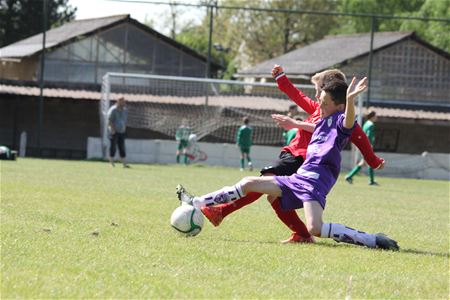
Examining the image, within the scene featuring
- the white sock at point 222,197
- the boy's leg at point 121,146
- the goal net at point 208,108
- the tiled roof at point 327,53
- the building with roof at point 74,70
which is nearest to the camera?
the white sock at point 222,197

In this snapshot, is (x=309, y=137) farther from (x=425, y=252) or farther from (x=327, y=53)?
(x=327, y=53)

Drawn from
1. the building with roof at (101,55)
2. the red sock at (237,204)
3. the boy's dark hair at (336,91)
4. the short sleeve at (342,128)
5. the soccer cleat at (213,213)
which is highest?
the building with roof at (101,55)

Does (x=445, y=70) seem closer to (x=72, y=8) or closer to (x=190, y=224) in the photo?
(x=72, y=8)

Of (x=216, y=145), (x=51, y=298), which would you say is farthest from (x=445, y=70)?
(x=51, y=298)

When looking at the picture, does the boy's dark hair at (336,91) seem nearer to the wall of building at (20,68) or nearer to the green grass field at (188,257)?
the green grass field at (188,257)

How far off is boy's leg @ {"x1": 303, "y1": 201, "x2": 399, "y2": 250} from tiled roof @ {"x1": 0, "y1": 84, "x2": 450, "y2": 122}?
24779 mm

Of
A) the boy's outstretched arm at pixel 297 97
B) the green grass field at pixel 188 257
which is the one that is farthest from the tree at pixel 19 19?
the boy's outstretched arm at pixel 297 97

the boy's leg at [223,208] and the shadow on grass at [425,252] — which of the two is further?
the boy's leg at [223,208]

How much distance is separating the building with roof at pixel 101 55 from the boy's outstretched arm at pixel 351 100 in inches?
1263

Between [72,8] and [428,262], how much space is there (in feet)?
165

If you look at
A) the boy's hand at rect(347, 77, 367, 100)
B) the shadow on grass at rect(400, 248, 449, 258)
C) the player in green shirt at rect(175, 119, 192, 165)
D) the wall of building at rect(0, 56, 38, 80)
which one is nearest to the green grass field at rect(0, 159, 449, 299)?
the shadow on grass at rect(400, 248, 449, 258)

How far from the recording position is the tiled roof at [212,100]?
33219 millimetres

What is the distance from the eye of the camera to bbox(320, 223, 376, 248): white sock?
8047mm

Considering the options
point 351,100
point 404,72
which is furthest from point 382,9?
point 351,100
